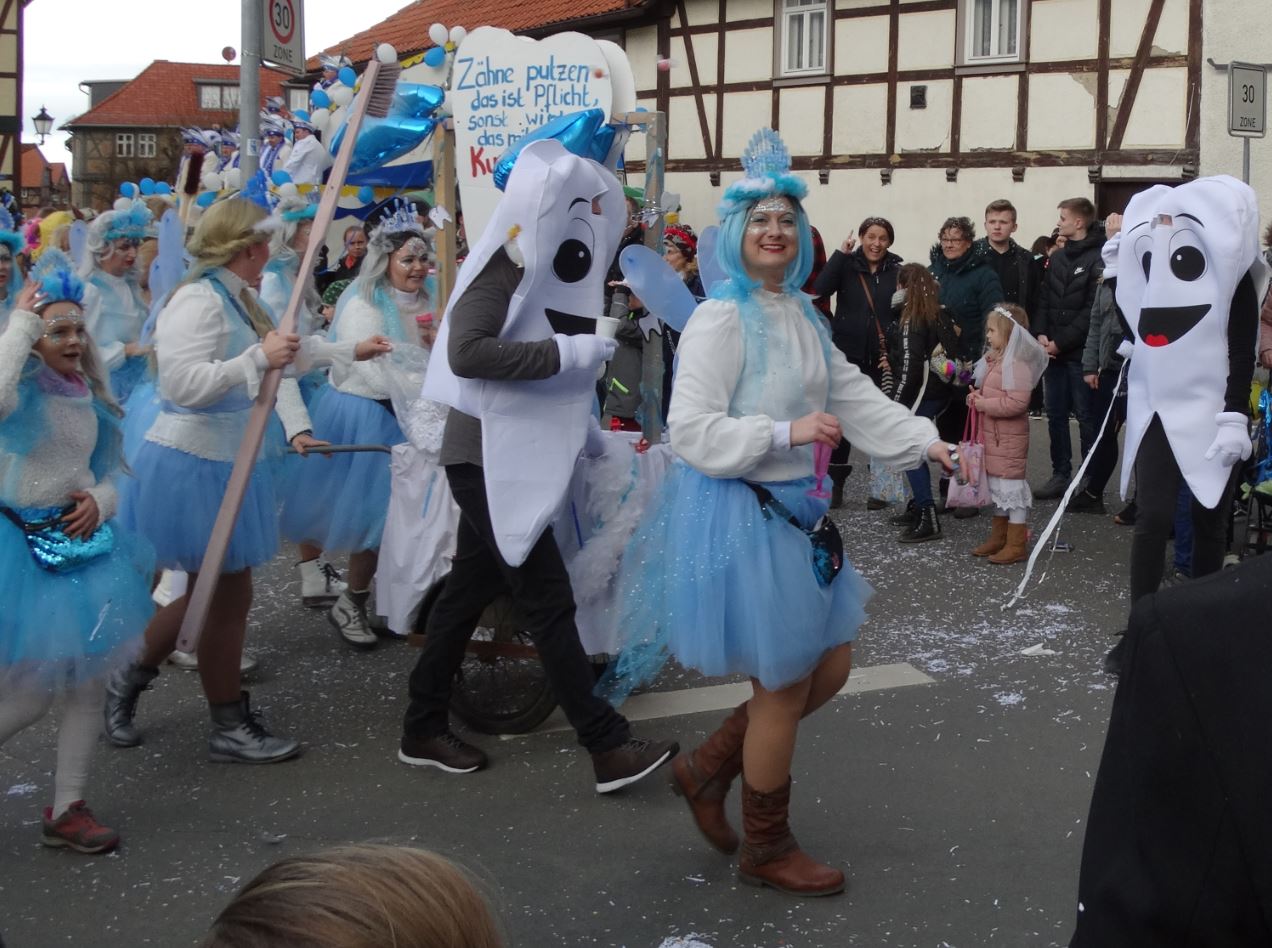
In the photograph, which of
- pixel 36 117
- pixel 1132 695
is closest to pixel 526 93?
pixel 1132 695

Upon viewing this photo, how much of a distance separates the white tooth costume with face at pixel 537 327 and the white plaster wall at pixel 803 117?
17.6 m

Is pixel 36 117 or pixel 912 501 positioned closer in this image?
pixel 912 501

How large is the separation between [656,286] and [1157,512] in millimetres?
2332

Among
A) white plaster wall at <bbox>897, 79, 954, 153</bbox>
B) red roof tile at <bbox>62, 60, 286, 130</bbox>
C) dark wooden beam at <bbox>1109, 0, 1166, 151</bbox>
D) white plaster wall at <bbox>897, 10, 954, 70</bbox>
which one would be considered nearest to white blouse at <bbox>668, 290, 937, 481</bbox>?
dark wooden beam at <bbox>1109, 0, 1166, 151</bbox>

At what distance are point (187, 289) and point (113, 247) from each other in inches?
99.4

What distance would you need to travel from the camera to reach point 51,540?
3.91m

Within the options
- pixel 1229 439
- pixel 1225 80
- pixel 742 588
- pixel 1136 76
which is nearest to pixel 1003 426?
pixel 1229 439

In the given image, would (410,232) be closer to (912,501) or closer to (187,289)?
(187,289)

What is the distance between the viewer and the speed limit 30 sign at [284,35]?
7.90 m

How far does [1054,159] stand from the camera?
19.0 m

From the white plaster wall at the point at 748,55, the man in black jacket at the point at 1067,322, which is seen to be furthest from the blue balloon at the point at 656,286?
the white plaster wall at the point at 748,55

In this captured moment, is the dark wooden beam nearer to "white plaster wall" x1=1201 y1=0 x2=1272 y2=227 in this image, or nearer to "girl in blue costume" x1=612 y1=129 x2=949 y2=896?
"white plaster wall" x1=1201 y1=0 x2=1272 y2=227

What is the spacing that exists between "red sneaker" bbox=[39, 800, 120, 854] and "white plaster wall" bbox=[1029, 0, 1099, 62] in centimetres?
1769

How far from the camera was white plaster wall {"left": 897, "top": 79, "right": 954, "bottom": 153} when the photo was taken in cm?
1997
